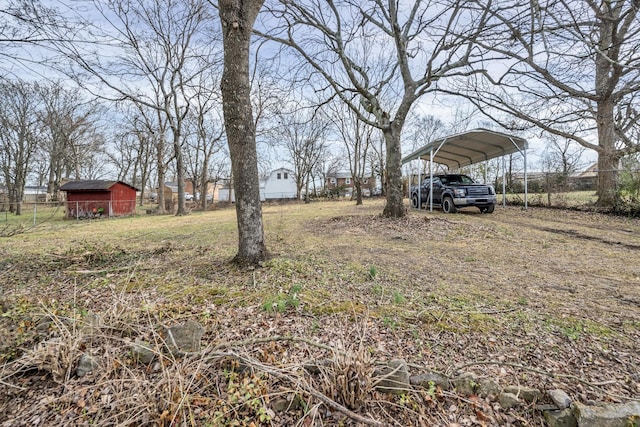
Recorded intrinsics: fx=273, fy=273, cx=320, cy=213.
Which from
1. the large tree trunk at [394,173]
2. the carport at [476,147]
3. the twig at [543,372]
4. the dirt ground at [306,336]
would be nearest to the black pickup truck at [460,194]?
the carport at [476,147]

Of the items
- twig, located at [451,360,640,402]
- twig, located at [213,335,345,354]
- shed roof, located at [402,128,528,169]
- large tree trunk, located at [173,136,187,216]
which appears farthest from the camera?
large tree trunk, located at [173,136,187,216]

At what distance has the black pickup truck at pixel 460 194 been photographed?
10.0 m

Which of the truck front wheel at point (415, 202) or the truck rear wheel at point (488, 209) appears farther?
the truck front wheel at point (415, 202)

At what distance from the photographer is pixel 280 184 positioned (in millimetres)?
41500

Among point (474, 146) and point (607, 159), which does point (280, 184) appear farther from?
point (607, 159)

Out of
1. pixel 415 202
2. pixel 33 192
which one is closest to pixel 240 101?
pixel 415 202

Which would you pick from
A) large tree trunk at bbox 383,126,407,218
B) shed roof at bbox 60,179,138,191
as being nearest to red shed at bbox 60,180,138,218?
shed roof at bbox 60,179,138,191

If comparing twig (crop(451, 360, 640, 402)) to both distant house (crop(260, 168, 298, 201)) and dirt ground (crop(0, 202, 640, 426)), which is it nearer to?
dirt ground (crop(0, 202, 640, 426))

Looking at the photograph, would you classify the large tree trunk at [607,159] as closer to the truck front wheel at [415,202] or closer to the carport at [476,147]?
the carport at [476,147]

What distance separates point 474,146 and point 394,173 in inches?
252

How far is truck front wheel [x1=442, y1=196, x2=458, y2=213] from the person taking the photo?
10.4 m

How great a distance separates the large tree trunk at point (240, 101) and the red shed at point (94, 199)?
16.8m

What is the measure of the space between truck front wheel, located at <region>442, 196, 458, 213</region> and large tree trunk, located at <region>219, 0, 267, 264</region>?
8842 millimetres

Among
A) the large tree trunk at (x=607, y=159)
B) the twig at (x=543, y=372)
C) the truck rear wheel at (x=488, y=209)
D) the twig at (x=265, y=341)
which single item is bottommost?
the twig at (x=543, y=372)
